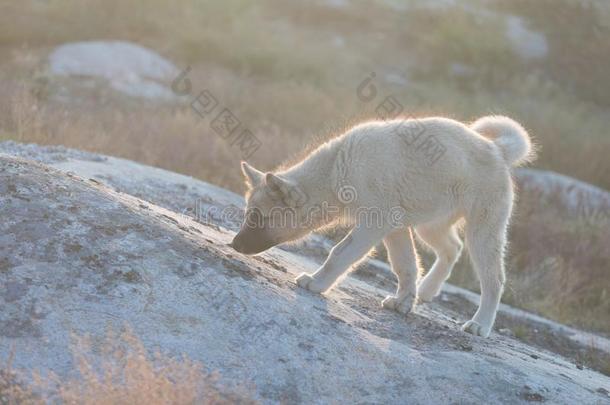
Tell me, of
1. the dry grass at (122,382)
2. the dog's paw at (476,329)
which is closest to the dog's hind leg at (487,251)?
the dog's paw at (476,329)

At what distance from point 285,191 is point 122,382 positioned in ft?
8.18

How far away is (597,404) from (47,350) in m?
3.09

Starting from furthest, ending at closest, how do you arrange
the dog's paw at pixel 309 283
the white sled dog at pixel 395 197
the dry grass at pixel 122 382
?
the white sled dog at pixel 395 197, the dog's paw at pixel 309 283, the dry grass at pixel 122 382

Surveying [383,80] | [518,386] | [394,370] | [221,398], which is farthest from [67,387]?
[383,80]

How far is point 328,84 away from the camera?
65.9 feet

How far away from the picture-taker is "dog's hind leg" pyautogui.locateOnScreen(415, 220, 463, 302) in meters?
6.97

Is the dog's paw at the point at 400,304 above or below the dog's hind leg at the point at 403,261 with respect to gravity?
below

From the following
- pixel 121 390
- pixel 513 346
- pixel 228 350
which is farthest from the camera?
pixel 513 346

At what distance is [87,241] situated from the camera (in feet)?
15.4

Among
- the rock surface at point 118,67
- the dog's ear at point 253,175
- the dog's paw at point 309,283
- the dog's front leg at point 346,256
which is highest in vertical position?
the dog's ear at point 253,175

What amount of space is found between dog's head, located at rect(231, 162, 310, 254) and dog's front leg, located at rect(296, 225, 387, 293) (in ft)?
1.43

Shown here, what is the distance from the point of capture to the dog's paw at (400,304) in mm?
6062

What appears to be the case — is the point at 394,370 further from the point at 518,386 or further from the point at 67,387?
the point at 67,387

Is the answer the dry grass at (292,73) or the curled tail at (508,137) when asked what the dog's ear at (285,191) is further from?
the curled tail at (508,137)
